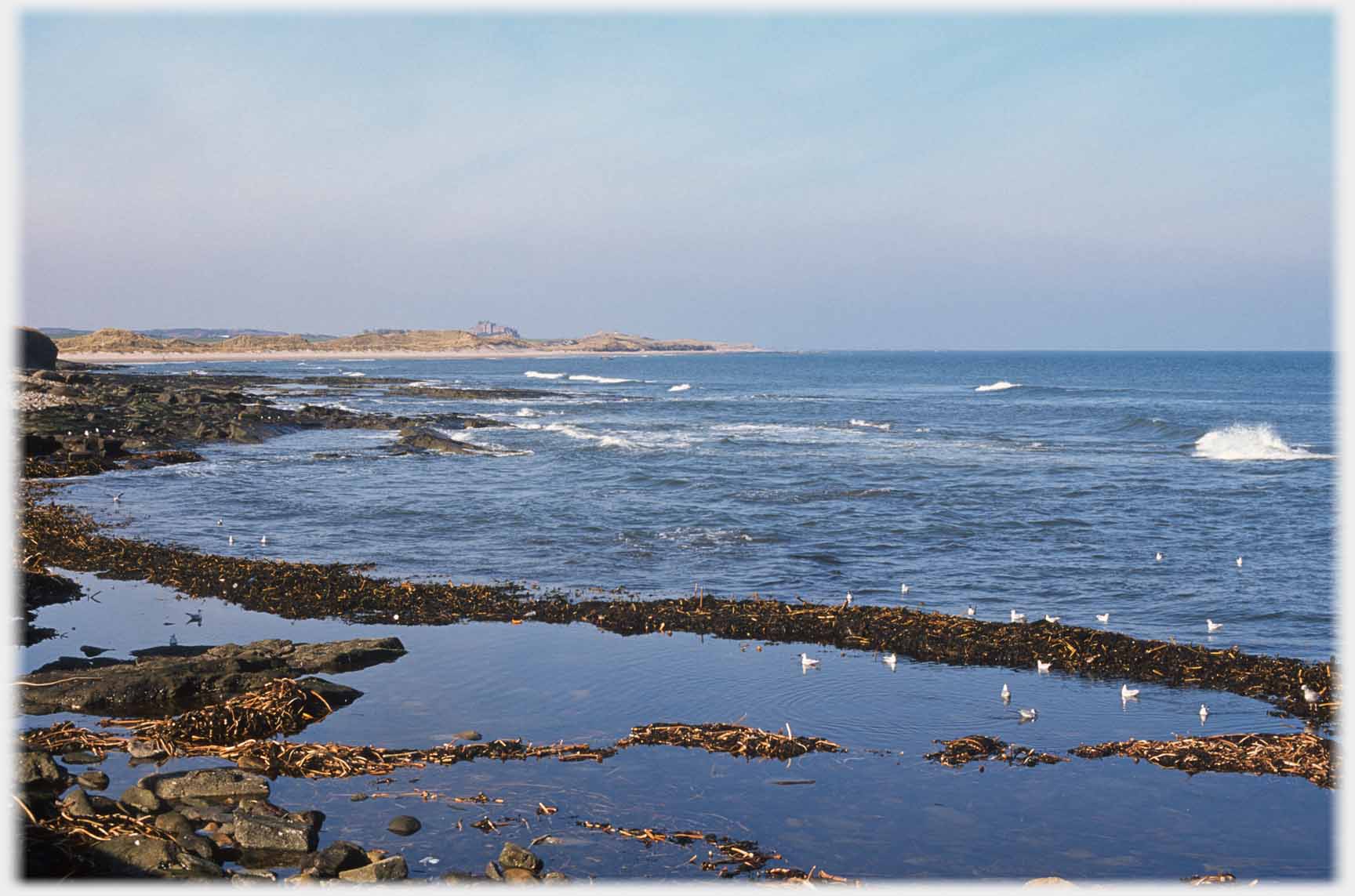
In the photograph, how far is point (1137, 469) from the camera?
34.8 metres

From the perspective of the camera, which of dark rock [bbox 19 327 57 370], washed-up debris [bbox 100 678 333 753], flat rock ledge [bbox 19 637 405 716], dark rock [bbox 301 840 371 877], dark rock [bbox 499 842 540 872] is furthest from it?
dark rock [bbox 19 327 57 370]

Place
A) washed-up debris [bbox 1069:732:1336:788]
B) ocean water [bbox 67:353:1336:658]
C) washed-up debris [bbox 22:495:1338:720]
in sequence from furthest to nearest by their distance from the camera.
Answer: ocean water [bbox 67:353:1336:658] < washed-up debris [bbox 22:495:1338:720] < washed-up debris [bbox 1069:732:1336:788]

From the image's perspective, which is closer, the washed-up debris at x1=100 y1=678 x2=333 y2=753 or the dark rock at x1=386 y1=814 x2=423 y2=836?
the dark rock at x1=386 y1=814 x2=423 y2=836

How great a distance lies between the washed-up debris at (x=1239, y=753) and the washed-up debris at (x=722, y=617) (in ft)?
4.35

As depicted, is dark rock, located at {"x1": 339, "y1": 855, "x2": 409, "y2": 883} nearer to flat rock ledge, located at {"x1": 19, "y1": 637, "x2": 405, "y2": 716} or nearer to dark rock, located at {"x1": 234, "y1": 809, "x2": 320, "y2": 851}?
dark rock, located at {"x1": 234, "y1": 809, "x2": 320, "y2": 851}

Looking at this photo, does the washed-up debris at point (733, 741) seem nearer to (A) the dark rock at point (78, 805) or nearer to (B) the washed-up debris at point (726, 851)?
(B) the washed-up debris at point (726, 851)

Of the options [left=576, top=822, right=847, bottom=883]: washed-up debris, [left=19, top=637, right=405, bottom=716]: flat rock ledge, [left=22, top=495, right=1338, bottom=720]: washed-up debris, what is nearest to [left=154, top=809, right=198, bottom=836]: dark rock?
[left=576, top=822, right=847, bottom=883]: washed-up debris

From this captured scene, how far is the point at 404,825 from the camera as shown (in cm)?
776

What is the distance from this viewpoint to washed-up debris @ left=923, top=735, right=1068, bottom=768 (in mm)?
9461

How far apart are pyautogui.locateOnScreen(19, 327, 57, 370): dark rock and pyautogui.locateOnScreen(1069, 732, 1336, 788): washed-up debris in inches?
2787

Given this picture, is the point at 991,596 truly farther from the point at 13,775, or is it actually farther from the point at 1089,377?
the point at 1089,377

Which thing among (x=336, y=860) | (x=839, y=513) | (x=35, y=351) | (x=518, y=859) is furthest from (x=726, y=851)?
(x=35, y=351)

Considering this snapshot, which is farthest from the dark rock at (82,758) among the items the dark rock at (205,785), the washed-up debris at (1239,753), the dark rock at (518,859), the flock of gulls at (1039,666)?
the washed-up debris at (1239,753)

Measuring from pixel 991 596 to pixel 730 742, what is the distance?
8165mm
